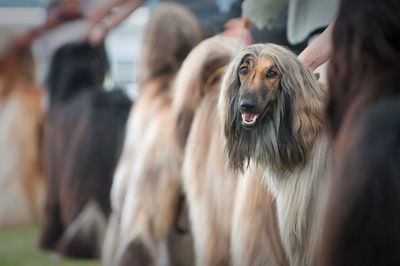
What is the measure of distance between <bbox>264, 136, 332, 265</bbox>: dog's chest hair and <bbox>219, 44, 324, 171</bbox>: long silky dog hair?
3cm

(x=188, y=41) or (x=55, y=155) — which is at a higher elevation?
(x=188, y=41)

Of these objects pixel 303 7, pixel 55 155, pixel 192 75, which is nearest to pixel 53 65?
pixel 55 155

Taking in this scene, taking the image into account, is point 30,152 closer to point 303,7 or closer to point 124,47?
point 124,47

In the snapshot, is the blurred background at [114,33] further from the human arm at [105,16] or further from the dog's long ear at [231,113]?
the dog's long ear at [231,113]

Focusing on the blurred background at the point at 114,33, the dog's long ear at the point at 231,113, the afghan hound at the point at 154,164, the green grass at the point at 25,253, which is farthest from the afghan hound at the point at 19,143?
the dog's long ear at the point at 231,113

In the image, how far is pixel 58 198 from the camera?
3.57 meters

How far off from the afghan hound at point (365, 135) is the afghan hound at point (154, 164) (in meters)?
1.25

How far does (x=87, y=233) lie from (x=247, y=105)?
81.0 inches

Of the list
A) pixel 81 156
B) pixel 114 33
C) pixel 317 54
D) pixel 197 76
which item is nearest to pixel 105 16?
pixel 81 156

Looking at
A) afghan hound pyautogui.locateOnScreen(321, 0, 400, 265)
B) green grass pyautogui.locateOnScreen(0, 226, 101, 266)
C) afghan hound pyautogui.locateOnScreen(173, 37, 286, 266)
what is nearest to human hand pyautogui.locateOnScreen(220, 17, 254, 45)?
afghan hound pyautogui.locateOnScreen(173, 37, 286, 266)

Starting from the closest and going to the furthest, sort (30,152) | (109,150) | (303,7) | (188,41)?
1. (303,7)
2. (188,41)
3. (109,150)
4. (30,152)

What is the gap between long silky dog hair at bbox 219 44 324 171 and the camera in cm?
149

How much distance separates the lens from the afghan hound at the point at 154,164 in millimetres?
2496

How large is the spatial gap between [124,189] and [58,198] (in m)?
0.94
